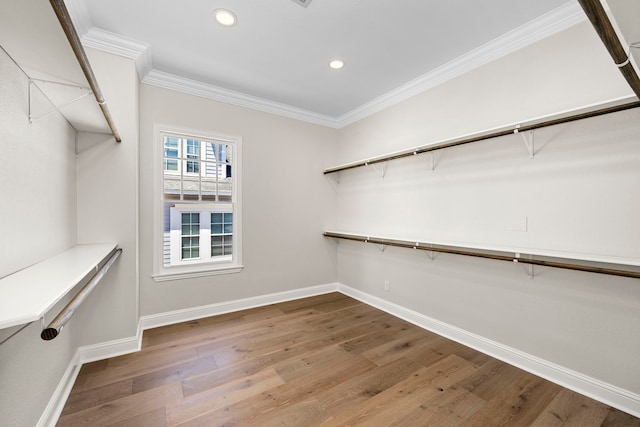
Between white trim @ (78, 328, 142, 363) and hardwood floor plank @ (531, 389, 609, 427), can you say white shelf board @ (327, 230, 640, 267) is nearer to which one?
hardwood floor plank @ (531, 389, 609, 427)

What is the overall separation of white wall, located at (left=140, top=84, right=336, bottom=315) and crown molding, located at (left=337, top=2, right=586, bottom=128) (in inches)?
51.1

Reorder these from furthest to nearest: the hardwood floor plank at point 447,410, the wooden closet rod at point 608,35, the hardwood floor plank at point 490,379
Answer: the hardwood floor plank at point 490,379 → the hardwood floor plank at point 447,410 → the wooden closet rod at point 608,35

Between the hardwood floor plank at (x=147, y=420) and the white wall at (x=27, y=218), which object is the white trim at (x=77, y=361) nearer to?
the white wall at (x=27, y=218)

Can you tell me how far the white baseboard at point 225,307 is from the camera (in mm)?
2863

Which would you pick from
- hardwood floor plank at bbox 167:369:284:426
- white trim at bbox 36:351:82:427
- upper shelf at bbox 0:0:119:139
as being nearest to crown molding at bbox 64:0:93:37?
upper shelf at bbox 0:0:119:139

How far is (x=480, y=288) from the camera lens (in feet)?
8.01

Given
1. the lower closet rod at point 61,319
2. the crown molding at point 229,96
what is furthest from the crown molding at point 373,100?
the lower closet rod at point 61,319

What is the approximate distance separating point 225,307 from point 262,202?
1.38 metres

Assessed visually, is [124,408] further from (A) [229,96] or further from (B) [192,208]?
(A) [229,96]

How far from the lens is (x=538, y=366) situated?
2066mm

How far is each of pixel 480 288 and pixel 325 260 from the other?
2157 mm

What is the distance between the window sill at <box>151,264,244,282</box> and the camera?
→ 2.88 m

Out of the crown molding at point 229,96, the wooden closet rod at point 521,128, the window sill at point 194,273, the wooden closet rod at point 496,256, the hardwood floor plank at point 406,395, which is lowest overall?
the hardwood floor plank at point 406,395

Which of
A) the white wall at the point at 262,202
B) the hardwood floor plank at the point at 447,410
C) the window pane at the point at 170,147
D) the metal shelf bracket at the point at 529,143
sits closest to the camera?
the hardwood floor plank at the point at 447,410
